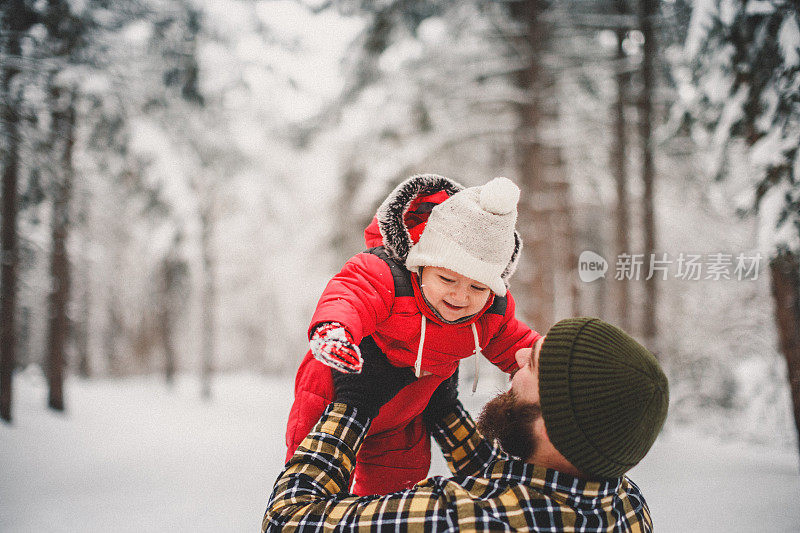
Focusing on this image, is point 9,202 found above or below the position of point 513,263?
above

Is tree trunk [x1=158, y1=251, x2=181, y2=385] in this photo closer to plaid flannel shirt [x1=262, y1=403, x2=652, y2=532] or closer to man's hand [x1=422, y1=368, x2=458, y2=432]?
man's hand [x1=422, y1=368, x2=458, y2=432]

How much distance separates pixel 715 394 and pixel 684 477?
41.7 inches

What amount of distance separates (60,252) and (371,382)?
77.3 inches

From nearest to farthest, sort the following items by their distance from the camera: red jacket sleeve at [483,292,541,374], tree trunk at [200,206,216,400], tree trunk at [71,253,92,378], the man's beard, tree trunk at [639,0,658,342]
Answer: the man's beard → red jacket sleeve at [483,292,541,374] → tree trunk at [639,0,658,342] → tree trunk at [71,253,92,378] → tree trunk at [200,206,216,400]

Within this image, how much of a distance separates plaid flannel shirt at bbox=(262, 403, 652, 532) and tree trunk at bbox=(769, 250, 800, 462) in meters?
1.16

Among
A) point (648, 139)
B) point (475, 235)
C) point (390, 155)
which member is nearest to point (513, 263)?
point (475, 235)

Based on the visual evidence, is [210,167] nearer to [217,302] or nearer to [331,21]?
[331,21]

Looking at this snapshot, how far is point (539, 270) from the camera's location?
308 cm

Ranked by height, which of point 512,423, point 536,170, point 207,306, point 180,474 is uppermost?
point 536,170

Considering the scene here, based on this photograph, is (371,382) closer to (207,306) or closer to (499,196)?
(499,196)

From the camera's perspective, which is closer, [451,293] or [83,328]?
[451,293]

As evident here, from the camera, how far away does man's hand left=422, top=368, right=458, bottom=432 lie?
128 cm

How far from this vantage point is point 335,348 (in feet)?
2.83

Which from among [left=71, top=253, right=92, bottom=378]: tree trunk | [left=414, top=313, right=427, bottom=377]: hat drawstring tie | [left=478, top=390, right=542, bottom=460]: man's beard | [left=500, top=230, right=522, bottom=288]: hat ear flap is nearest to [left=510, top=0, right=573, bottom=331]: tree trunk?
[left=500, top=230, right=522, bottom=288]: hat ear flap
